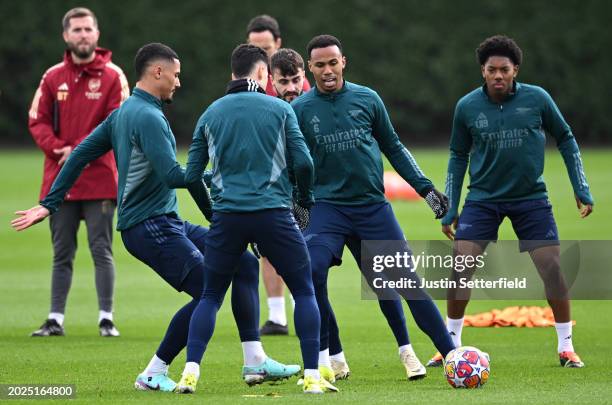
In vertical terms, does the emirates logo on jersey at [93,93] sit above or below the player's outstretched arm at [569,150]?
above

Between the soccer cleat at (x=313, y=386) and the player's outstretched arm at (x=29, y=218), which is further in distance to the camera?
the player's outstretched arm at (x=29, y=218)

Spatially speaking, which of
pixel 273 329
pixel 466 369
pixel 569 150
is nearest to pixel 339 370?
pixel 466 369

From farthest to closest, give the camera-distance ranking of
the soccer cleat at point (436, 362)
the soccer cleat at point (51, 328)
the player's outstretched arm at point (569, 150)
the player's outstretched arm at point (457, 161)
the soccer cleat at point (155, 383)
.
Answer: the soccer cleat at point (51, 328), the player's outstretched arm at point (457, 161), the player's outstretched arm at point (569, 150), the soccer cleat at point (436, 362), the soccer cleat at point (155, 383)

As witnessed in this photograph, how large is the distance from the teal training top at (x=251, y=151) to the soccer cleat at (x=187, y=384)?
3.20ft

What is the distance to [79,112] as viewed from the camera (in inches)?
451

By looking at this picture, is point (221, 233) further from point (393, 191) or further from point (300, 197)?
point (393, 191)

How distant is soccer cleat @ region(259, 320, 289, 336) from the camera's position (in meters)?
11.4

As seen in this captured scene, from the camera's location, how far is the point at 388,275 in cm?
859

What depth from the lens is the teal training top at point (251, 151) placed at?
760 centimetres

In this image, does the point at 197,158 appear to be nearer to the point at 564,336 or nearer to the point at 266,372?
the point at 266,372

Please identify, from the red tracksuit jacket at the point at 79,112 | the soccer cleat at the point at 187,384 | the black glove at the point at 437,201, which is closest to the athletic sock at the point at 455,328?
the black glove at the point at 437,201

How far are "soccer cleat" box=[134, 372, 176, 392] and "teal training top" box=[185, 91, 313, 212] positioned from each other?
1164mm

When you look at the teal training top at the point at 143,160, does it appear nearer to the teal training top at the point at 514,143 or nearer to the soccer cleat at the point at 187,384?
the soccer cleat at the point at 187,384

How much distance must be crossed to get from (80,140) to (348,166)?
3631mm
